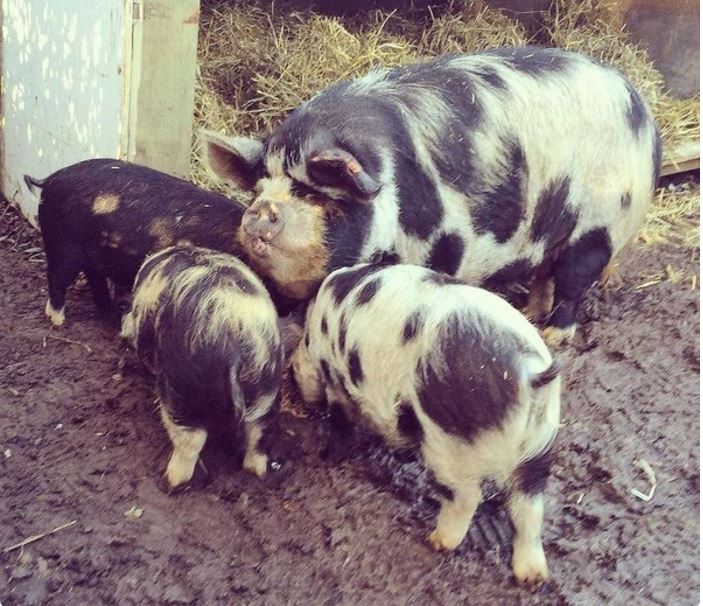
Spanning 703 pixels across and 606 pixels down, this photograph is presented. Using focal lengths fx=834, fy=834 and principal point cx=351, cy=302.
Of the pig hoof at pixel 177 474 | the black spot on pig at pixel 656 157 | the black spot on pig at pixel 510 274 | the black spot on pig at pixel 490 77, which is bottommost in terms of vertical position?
the pig hoof at pixel 177 474

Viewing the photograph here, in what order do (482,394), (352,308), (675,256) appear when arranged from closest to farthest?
1. (482,394)
2. (352,308)
3. (675,256)

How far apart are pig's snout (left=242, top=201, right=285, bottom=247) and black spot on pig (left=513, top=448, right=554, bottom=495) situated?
119 centimetres

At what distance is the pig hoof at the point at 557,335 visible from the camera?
3.91 m

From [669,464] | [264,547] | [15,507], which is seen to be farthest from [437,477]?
[15,507]

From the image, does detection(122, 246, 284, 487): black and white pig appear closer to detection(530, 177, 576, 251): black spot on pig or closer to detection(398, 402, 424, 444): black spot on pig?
detection(398, 402, 424, 444): black spot on pig

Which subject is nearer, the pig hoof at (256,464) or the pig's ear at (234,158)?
the pig hoof at (256,464)

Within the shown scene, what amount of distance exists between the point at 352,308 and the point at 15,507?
49.7 inches

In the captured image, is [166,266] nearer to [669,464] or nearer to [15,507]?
[15,507]

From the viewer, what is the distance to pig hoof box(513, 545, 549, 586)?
259cm

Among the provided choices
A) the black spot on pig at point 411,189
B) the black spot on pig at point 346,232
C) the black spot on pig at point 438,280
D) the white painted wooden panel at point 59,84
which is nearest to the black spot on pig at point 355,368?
the black spot on pig at point 438,280

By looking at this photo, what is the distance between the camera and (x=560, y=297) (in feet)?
12.8

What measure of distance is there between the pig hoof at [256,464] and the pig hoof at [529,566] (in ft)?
2.96

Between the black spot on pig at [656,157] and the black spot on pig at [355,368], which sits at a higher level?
the black spot on pig at [656,157]

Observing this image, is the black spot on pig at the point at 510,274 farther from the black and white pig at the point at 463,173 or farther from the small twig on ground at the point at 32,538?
the small twig on ground at the point at 32,538
